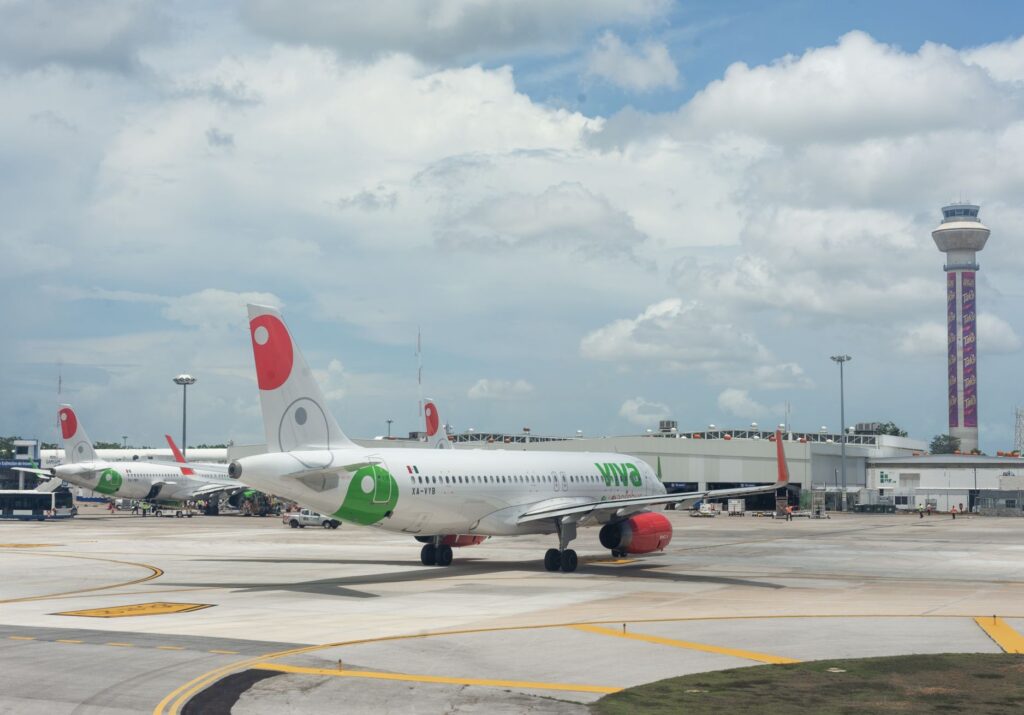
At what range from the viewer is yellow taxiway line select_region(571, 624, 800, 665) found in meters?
21.9

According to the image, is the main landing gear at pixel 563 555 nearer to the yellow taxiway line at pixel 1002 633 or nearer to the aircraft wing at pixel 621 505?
the aircraft wing at pixel 621 505

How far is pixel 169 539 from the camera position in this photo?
6706 cm

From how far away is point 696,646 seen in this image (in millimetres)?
23594

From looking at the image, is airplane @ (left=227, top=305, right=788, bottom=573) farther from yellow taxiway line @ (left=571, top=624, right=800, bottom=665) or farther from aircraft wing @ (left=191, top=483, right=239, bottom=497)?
aircraft wing @ (left=191, top=483, right=239, bottom=497)

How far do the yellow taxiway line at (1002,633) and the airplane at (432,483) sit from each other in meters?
10.7

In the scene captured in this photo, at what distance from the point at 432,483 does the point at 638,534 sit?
9360mm

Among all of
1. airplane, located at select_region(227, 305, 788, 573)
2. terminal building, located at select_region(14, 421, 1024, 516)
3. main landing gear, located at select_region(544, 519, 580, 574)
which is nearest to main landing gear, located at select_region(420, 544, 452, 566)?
airplane, located at select_region(227, 305, 788, 573)

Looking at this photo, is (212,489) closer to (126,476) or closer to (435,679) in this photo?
(126,476)

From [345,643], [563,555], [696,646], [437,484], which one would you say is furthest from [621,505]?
[345,643]

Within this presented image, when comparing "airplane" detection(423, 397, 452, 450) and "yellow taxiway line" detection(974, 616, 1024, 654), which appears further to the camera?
"airplane" detection(423, 397, 452, 450)

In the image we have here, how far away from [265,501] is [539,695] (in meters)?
102

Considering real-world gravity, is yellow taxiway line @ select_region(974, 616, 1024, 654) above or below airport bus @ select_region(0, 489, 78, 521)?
above

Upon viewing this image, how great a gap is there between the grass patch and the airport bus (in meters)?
90.9

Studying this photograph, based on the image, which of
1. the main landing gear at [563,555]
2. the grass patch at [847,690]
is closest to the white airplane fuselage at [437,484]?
the main landing gear at [563,555]
